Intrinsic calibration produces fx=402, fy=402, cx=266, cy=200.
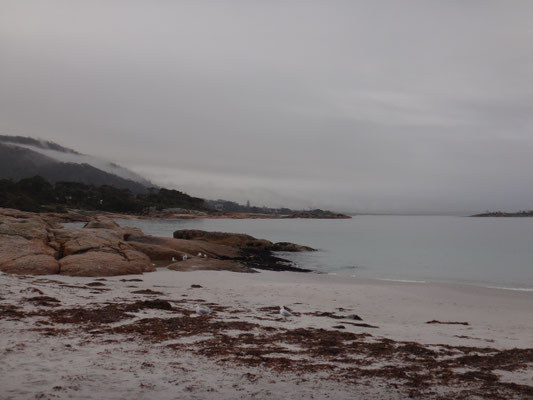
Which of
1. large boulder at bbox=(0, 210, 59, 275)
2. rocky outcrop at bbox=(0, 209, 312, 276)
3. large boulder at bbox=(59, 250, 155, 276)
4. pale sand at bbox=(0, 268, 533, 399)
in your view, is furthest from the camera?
large boulder at bbox=(59, 250, 155, 276)

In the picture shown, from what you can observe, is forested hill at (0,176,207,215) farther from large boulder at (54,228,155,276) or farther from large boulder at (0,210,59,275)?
large boulder at (54,228,155,276)

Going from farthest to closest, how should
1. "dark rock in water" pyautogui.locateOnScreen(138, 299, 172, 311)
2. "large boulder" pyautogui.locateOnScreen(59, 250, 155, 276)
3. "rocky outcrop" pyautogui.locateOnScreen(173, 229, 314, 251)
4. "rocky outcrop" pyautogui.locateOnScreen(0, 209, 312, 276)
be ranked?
"rocky outcrop" pyautogui.locateOnScreen(173, 229, 314, 251)
"large boulder" pyautogui.locateOnScreen(59, 250, 155, 276)
"rocky outcrop" pyautogui.locateOnScreen(0, 209, 312, 276)
"dark rock in water" pyautogui.locateOnScreen(138, 299, 172, 311)

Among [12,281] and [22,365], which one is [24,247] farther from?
[22,365]

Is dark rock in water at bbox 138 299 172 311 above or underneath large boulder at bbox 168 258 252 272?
above

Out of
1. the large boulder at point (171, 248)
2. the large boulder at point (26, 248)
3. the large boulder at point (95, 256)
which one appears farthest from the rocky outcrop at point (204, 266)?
the large boulder at point (26, 248)

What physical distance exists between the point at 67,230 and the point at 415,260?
106ft

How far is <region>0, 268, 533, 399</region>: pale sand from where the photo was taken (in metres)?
5.97

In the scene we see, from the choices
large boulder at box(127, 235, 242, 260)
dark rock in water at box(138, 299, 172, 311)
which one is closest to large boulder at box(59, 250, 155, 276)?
large boulder at box(127, 235, 242, 260)

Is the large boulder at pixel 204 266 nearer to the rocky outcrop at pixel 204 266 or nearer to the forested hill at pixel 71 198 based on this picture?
the rocky outcrop at pixel 204 266

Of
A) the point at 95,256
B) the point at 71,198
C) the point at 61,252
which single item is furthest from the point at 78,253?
the point at 71,198

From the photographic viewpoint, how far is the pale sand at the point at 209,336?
5.97m

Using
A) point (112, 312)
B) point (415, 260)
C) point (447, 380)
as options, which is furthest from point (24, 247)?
point (415, 260)

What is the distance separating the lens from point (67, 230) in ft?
72.0

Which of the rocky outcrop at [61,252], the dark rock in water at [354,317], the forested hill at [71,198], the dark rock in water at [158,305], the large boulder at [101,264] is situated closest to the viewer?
the dark rock in water at [158,305]
